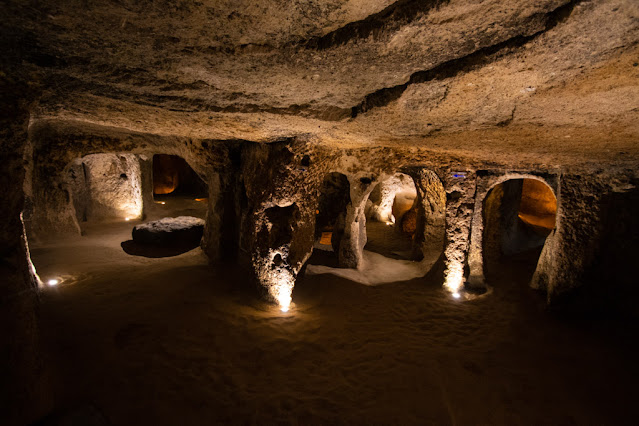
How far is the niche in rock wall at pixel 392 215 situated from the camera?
11.4 m

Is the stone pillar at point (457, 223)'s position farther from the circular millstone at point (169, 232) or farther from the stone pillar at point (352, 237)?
the circular millstone at point (169, 232)

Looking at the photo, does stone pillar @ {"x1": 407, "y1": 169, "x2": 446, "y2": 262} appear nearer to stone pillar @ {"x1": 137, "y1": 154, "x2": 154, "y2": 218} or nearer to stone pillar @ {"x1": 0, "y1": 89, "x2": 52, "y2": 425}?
stone pillar @ {"x1": 0, "y1": 89, "x2": 52, "y2": 425}

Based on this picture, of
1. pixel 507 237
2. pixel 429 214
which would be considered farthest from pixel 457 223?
pixel 507 237

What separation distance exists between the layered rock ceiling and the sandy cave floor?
3.00 meters

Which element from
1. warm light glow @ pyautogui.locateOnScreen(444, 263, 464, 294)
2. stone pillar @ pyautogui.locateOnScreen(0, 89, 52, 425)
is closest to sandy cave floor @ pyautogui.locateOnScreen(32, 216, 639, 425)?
warm light glow @ pyautogui.locateOnScreen(444, 263, 464, 294)

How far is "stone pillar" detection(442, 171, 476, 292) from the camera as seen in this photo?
6.42 m

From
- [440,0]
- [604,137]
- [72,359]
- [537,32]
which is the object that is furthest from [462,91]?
[72,359]

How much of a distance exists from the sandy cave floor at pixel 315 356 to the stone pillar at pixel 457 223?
2.27 feet

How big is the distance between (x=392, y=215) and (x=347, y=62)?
41.4 feet

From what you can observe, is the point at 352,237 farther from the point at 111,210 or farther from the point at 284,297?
the point at 111,210

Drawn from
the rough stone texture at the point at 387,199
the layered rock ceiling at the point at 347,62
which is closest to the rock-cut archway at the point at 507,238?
the layered rock ceiling at the point at 347,62

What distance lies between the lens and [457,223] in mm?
6590

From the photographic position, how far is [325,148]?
6.05 meters

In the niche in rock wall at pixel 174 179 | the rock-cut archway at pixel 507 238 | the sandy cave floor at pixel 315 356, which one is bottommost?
the sandy cave floor at pixel 315 356
